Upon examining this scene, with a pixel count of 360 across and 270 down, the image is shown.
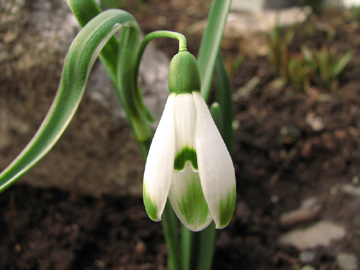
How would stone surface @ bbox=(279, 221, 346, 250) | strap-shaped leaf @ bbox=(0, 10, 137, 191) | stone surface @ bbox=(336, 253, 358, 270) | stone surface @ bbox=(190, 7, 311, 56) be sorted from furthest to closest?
stone surface @ bbox=(190, 7, 311, 56)
stone surface @ bbox=(279, 221, 346, 250)
stone surface @ bbox=(336, 253, 358, 270)
strap-shaped leaf @ bbox=(0, 10, 137, 191)

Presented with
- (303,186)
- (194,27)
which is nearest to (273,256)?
(303,186)

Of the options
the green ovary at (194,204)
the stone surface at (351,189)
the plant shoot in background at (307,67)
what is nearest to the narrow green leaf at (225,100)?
the green ovary at (194,204)

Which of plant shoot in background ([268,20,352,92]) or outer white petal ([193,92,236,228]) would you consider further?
plant shoot in background ([268,20,352,92])

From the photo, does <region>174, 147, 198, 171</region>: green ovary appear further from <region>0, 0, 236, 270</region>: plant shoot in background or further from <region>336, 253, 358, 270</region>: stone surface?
<region>336, 253, 358, 270</region>: stone surface

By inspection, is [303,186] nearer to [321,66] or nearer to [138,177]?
[138,177]

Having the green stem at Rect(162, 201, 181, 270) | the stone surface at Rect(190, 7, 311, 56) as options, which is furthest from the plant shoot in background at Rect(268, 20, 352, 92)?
the green stem at Rect(162, 201, 181, 270)
